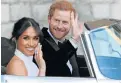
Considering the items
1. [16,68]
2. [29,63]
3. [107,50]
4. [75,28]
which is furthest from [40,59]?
[107,50]

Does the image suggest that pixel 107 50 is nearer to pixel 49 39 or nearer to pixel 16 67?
pixel 49 39

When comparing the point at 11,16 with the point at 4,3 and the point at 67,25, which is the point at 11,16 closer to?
the point at 4,3

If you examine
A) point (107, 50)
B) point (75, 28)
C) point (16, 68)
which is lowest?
point (16, 68)

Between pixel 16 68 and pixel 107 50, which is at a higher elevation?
pixel 107 50

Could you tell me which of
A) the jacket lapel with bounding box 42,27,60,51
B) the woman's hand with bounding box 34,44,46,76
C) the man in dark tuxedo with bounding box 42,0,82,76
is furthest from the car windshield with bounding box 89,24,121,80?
the woman's hand with bounding box 34,44,46,76

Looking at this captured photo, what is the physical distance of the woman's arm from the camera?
303 centimetres

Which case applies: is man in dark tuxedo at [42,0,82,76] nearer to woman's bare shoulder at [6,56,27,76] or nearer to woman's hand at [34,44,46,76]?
woman's hand at [34,44,46,76]

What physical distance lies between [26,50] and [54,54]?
21 cm

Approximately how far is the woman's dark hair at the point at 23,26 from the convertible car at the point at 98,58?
31cm

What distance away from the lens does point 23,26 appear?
3.05m

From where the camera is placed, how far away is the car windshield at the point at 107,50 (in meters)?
3.05

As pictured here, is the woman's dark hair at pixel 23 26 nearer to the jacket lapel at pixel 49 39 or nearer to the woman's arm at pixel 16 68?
the jacket lapel at pixel 49 39

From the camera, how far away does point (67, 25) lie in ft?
10.2

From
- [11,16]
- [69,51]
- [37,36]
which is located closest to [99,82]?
[69,51]
